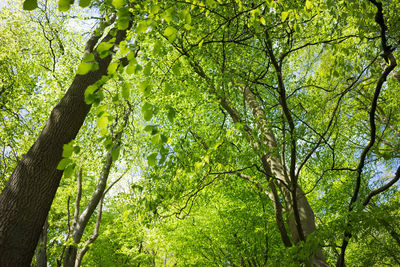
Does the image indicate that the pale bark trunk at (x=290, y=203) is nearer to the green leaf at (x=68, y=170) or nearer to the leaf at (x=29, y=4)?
the green leaf at (x=68, y=170)

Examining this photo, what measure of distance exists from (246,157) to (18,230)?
162 inches

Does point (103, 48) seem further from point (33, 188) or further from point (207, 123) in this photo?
point (207, 123)

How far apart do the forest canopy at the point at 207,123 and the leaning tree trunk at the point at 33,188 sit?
0.06 feet

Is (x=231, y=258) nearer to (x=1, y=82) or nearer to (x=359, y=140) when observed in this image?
(x=359, y=140)

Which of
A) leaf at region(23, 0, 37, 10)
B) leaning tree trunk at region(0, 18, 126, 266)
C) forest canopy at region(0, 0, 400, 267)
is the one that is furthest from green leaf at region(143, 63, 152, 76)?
leaning tree trunk at region(0, 18, 126, 266)

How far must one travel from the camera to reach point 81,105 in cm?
415

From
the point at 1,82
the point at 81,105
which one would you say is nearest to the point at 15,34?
the point at 1,82

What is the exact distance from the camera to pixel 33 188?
339 cm

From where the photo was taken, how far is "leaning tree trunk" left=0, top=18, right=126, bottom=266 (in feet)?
10.1

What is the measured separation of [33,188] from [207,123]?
7.20m

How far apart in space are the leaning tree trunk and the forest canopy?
2cm

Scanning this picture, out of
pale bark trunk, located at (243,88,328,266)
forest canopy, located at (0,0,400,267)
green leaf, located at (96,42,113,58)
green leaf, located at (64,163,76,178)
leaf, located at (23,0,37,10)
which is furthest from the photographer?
pale bark trunk, located at (243,88,328,266)

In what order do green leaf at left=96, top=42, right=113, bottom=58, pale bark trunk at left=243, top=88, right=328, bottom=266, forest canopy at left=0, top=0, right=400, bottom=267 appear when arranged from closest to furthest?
green leaf at left=96, top=42, right=113, bottom=58
forest canopy at left=0, top=0, right=400, bottom=267
pale bark trunk at left=243, top=88, right=328, bottom=266

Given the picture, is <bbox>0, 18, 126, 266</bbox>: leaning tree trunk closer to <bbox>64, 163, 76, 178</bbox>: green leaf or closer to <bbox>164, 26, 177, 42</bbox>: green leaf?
<bbox>64, 163, 76, 178</bbox>: green leaf
